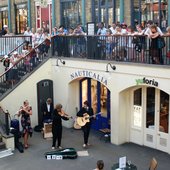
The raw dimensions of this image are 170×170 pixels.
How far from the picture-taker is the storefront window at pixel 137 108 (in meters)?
15.2

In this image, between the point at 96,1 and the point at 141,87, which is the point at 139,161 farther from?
the point at 96,1

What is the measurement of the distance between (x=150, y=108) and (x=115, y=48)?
264 centimetres

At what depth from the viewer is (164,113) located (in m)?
14.5

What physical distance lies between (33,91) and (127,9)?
5.82 metres

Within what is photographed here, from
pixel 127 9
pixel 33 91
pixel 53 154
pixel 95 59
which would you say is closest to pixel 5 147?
pixel 53 154

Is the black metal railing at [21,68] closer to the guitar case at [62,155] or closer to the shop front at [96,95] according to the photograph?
the shop front at [96,95]

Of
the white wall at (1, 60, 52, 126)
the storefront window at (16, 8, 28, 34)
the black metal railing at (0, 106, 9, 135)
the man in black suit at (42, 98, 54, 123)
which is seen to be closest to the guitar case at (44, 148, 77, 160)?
the black metal railing at (0, 106, 9, 135)

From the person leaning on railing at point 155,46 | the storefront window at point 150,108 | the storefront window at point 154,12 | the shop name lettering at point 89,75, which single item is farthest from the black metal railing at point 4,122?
the storefront window at point 154,12

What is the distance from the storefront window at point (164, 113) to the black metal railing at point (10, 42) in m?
8.55

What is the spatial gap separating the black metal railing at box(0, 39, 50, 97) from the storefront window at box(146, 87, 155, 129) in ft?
18.5

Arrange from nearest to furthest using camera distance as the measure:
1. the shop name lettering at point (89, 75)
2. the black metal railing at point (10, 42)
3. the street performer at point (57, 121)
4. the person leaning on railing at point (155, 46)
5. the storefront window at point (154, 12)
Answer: the person leaning on railing at point (155, 46)
the street performer at point (57, 121)
the shop name lettering at point (89, 75)
the storefront window at point (154, 12)
the black metal railing at point (10, 42)

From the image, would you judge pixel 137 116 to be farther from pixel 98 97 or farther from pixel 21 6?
pixel 21 6

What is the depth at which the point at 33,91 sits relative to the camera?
17.8 metres

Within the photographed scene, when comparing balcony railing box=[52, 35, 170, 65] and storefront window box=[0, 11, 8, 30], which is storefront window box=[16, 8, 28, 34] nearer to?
storefront window box=[0, 11, 8, 30]
